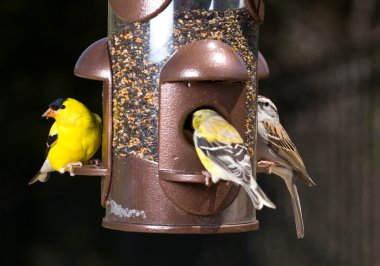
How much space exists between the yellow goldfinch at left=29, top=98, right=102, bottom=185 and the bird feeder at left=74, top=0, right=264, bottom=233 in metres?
0.26

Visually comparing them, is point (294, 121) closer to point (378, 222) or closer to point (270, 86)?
point (270, 86)

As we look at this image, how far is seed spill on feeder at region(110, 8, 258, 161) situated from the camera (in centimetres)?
462

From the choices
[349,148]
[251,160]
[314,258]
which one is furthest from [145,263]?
[251,160]

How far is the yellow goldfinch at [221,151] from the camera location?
431cm

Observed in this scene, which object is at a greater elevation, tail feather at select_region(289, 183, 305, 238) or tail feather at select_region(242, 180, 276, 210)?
tail feather at select_region(242, 180, 276, 210)

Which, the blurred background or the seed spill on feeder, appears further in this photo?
the blurred background

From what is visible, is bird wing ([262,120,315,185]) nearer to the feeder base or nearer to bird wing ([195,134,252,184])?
the feeder base

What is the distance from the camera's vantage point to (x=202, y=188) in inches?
179

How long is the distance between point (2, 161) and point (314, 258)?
2.93 m

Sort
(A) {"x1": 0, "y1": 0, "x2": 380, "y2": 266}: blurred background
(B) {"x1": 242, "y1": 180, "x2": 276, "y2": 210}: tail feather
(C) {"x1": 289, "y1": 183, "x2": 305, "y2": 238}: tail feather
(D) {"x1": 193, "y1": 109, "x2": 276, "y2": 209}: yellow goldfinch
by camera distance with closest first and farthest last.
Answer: (B) {"x1": 242, "y1": 180, "x2": 276, "y2": 210}: tail feather < (D) {"x1": 193, "y1": 109, "x2": 276, "y2": 209}: yellow goldfinch < (C) {"x1": 289, "y1": 183, "x2": 305, "y2": 238}: tail feather < (A) {"x1": 0, "y1": 0, "x2": 380, "y2": 266}: blurred background

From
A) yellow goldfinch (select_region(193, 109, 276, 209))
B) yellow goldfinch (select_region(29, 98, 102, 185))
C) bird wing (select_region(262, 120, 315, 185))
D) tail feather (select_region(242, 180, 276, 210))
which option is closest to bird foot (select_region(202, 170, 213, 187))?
yellow goldfinch (select_region(193, 109, 276, 209))

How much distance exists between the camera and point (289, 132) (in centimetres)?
841

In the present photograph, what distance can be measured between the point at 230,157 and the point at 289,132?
4.11m

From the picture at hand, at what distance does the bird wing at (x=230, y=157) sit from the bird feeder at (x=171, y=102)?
0.47 ft
